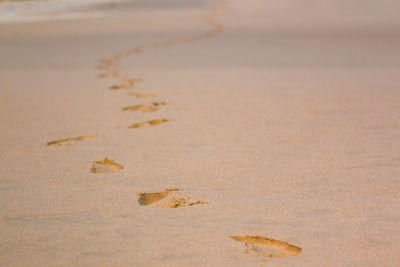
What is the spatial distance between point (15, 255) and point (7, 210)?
37 cm

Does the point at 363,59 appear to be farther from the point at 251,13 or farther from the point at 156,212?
the point at 251,13

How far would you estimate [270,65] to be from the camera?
217 inches

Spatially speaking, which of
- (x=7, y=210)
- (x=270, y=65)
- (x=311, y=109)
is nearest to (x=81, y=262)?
(x=7, y=210)

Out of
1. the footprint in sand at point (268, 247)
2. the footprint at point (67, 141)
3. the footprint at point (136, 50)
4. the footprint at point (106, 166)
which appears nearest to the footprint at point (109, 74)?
the footprint at point (136, 50)

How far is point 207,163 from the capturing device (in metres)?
2.43

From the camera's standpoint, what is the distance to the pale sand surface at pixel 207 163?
1.65m

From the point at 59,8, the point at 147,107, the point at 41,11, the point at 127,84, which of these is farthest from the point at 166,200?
the point at 59,8

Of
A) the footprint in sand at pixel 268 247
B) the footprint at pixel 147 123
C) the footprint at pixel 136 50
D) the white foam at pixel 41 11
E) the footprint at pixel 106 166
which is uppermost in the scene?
the white foam at pixel 41 11

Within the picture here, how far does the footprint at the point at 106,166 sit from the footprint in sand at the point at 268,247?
86 cm

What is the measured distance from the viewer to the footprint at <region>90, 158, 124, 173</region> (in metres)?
2.37

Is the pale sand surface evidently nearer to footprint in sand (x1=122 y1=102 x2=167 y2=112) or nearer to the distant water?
footprint in sand (x1=122 y1=102 x2=167 y2=112)

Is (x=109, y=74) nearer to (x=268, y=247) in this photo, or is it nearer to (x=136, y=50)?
(x=136, y=50)

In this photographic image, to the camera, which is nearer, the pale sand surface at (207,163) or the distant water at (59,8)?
the pale sand surface at (207,163)

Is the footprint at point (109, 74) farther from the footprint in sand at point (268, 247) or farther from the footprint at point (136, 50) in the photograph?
the footprint in sand at point (268, 247)
